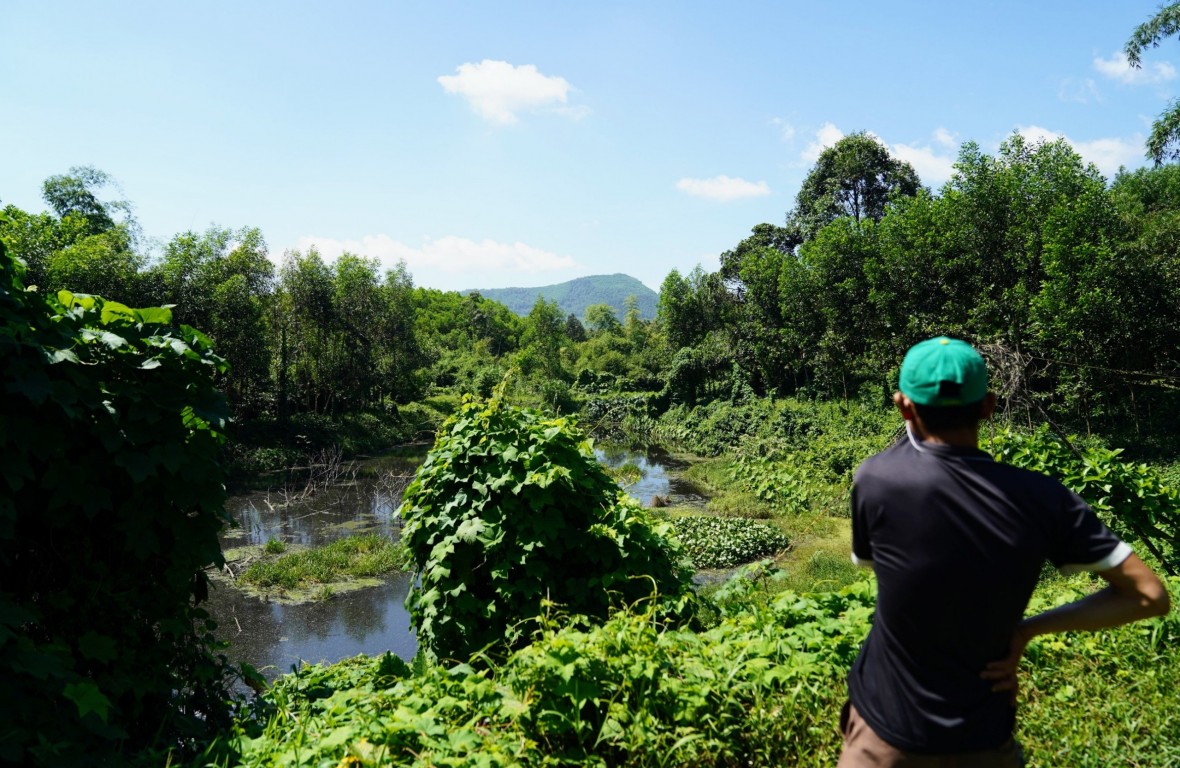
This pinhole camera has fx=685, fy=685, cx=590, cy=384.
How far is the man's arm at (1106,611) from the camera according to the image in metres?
1.62

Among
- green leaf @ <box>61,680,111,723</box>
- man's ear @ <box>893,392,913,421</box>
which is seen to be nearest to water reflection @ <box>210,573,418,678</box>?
green leaf @ <box>61,680,111,723</box>

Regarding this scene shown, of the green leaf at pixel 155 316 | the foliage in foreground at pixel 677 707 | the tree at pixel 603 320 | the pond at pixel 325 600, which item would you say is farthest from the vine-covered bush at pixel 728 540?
the tree at pixel 603 320

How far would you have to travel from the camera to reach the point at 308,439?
24.8 m

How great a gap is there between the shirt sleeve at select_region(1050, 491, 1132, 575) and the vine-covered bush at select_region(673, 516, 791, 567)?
407 inches

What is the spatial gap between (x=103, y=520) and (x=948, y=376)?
364 centimetres

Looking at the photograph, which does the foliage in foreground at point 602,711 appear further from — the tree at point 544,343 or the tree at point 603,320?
the tree at point 603,320

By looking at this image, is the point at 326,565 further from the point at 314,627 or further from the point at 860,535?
the point at 860,535

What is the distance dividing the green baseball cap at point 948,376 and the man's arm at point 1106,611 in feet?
1.69

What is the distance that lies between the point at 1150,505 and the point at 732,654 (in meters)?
4.73

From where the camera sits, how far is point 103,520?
129 inches

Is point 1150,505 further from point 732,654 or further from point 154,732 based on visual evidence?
point 154,732

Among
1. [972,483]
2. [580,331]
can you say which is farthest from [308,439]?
[580,331]

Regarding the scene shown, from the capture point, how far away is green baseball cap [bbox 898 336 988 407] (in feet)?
5.65

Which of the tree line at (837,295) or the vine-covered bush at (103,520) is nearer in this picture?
the vine-covered bush at (103,520)
